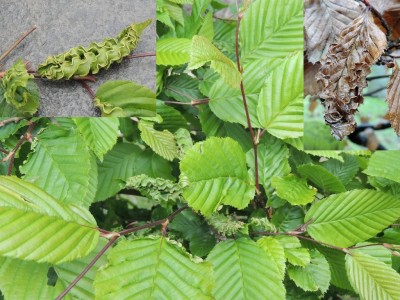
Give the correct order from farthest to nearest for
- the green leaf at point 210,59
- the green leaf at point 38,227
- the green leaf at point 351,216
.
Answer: the green leaf at point 351,216
the green leaf at point 210,59
the green leaf at point 38,227

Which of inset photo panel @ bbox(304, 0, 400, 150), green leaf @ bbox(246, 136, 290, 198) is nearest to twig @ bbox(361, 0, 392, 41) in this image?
inset photo panel @ bbox(304, 0, 400, 150)

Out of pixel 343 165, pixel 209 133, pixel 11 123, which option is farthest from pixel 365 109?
pixel 11 123

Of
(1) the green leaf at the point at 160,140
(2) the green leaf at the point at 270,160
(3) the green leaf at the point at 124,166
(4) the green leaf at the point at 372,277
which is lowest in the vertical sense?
(4) the green leaf at the point at 372,277

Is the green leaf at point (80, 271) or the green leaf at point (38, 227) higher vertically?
the green leaf at point (38, 227)

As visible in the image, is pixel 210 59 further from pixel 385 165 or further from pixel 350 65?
pixel 385 165

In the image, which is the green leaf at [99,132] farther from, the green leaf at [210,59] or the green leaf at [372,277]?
the green leaf at [372,277]

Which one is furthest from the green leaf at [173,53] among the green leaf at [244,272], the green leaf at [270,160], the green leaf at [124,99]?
the green leaf at [244,272]

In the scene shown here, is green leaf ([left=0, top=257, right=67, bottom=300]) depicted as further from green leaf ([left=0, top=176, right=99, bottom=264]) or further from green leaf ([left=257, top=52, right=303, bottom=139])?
green leaf ([left=257, top=52, right=303, bottom=139])

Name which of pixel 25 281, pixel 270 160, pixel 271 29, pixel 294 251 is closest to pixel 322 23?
pixel 271 29

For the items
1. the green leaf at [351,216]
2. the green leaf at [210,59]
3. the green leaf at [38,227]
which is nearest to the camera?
the green leaf at [38,227]
